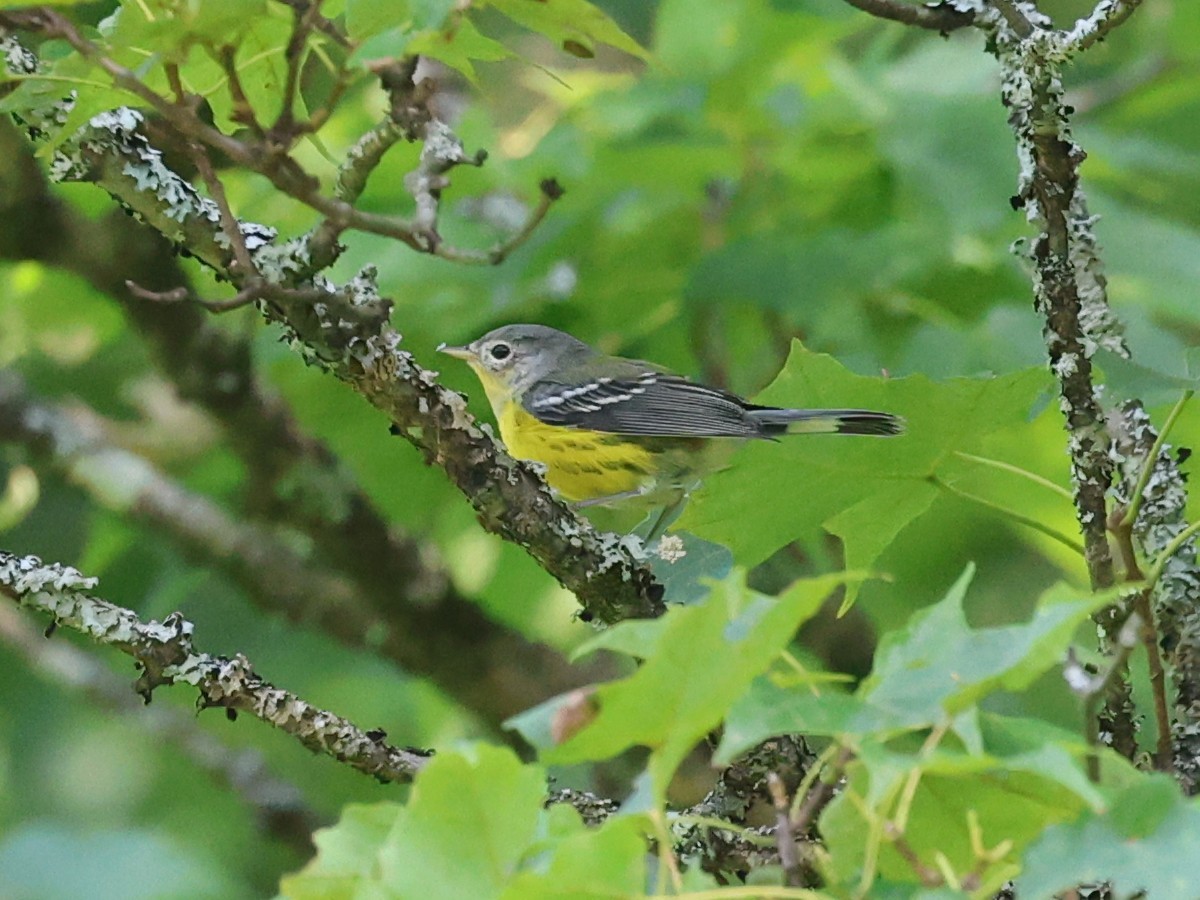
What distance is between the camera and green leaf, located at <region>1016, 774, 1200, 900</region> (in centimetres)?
114

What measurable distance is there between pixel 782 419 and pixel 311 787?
9.98 feet

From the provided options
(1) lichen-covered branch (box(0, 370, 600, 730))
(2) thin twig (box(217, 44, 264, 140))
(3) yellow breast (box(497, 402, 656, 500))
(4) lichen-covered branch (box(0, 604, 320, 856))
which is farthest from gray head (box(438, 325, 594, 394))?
(2) thin twig (box(217, 44, 264, 140))

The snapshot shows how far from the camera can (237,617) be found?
16.2 feet

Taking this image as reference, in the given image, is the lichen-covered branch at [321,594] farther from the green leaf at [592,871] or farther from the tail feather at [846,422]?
the green leaf at [592,871]

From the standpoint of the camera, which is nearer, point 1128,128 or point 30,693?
point 1128,128

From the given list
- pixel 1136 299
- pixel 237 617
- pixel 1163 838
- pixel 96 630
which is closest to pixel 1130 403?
pixel 1163 838

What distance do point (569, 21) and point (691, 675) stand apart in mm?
910

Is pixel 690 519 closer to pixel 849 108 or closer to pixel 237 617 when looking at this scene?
pixel 849 108

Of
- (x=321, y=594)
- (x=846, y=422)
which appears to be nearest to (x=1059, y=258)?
(x=846, y=422)

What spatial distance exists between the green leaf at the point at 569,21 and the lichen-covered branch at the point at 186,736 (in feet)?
9.69

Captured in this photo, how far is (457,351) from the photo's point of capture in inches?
175

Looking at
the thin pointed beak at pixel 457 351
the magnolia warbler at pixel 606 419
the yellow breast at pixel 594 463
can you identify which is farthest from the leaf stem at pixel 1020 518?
the thin pointed beak at pixel 457 351

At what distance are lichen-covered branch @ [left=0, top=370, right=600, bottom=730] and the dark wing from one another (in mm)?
656

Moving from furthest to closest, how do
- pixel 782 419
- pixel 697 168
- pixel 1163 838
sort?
pixel 697 168 < pixel 782 419 < pixel 1163 838
